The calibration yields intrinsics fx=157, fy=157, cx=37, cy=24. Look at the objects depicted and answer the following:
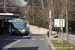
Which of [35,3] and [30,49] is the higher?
[35,3]

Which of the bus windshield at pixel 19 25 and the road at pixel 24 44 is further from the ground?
Result: the bus windshield at pixel 19 25

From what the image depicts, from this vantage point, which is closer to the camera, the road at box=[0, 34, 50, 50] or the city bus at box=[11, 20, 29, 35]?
the road at box=[0, 34, 50, 50]

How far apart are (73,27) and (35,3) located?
1338cm

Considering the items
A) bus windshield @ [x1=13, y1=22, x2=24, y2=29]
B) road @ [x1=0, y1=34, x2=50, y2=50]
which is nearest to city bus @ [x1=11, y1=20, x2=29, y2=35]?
bus windshield @ [x1=13, y1=22, x2=24, y2=29]

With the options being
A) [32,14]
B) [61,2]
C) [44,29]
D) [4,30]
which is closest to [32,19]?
[32,14]

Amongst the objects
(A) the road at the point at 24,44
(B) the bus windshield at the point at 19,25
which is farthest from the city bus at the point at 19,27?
(A) the road at the point at 24,44

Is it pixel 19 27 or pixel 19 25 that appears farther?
pixel 19 25

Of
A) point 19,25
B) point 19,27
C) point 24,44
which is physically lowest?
point 24,44

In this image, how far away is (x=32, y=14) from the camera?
51.1m

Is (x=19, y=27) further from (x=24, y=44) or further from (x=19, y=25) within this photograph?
(x=24, y=44)

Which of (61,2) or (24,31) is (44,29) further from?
(61,2)

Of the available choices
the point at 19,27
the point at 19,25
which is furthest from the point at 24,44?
the point at 19,25

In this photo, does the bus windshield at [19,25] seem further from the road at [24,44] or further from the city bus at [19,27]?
the road at [24,44]

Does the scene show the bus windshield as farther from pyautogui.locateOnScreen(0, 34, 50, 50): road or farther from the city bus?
pyautogui.locateOnScreen(0, 34, 50, 50): road
